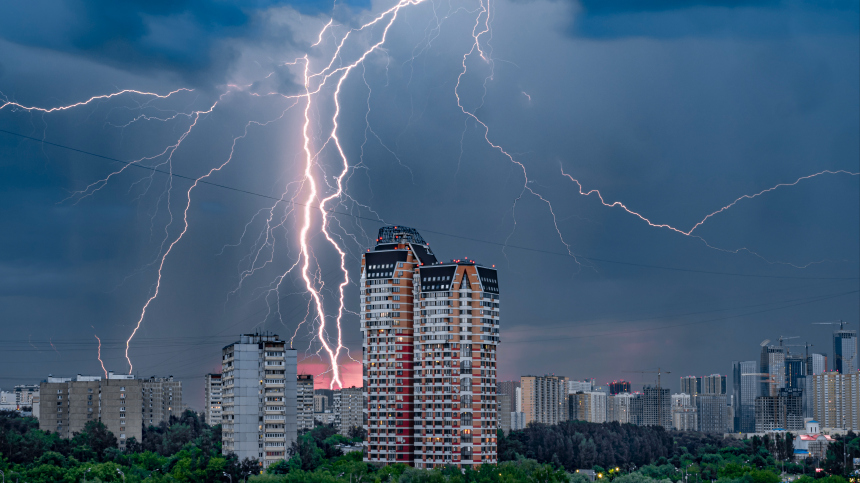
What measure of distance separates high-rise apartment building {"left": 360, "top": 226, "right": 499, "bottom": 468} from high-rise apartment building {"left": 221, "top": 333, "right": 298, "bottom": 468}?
8.13 metres

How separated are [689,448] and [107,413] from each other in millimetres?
88823

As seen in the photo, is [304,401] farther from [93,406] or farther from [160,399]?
[93,406]

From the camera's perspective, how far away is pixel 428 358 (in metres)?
84.9

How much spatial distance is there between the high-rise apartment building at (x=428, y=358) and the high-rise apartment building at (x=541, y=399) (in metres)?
102

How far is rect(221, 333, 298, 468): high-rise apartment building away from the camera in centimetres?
8775

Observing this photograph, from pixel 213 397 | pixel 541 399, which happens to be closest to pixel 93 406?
pixel 213 397

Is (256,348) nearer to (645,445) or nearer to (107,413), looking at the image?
(107,413)

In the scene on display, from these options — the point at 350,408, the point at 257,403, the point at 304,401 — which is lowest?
the point at 350,408

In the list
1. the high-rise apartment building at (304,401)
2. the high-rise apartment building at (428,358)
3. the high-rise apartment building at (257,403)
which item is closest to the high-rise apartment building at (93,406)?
the high-rise apartment building at (304,401)

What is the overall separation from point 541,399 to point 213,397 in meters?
67.2

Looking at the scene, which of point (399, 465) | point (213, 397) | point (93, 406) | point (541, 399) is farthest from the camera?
point (541, 399)

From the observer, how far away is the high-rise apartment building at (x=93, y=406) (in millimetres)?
119688

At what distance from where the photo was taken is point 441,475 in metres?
71.8

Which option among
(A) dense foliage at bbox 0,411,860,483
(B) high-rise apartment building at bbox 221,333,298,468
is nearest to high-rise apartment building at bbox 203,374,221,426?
(A) dense foliage at bbox 0,411,860,483
